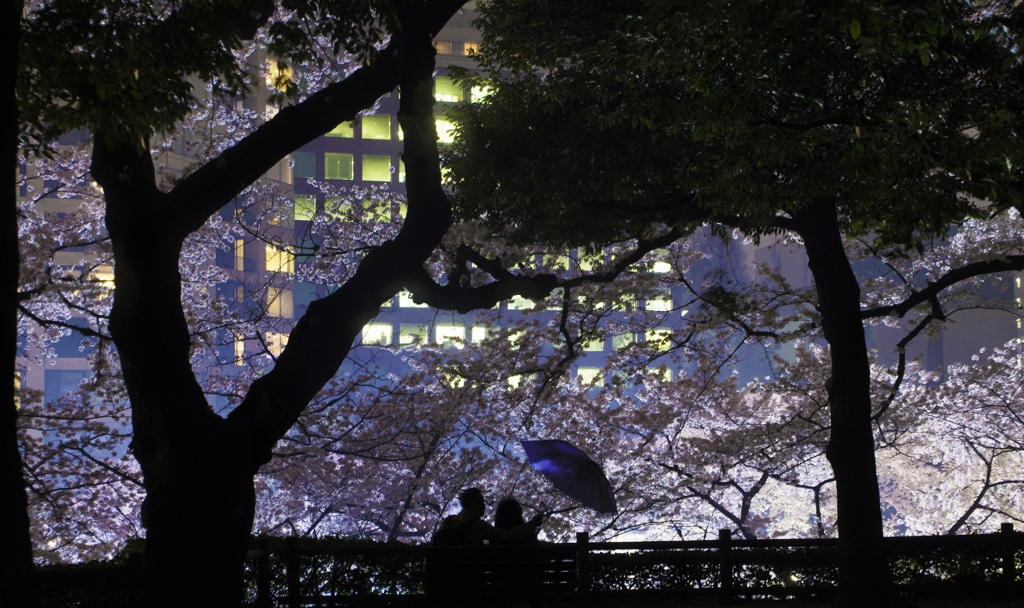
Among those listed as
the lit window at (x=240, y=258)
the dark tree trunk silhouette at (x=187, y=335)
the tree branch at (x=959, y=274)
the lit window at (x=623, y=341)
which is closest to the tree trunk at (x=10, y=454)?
the dark tree trunk silhouette at (x=187, y=335)

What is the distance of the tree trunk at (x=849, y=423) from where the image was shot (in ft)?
28.2

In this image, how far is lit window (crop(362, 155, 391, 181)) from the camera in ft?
194

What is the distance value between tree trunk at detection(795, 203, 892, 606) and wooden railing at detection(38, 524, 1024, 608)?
85cm

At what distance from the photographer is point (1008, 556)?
9945 mm

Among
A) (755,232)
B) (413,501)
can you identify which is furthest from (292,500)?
(755,232)

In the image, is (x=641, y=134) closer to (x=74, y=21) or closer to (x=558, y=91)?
(x=558, y=91)

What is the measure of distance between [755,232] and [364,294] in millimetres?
6192

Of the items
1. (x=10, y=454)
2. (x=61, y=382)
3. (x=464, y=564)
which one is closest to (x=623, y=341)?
(x=61, y=382)

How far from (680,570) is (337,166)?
53.2m

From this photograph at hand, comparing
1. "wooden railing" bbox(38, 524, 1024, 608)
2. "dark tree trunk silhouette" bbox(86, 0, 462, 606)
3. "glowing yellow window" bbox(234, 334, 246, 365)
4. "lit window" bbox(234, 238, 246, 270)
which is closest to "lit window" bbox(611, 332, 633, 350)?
"glowing yellow window" bbox(234, 334, 246, 365)

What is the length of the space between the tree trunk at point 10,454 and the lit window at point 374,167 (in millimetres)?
56242

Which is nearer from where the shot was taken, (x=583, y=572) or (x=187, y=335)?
(x=187, y=335)

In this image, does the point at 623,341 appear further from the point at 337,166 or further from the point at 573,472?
the point at 573,472

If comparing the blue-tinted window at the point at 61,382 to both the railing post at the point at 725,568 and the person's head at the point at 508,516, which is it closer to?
the railing post at the point at 725,568
